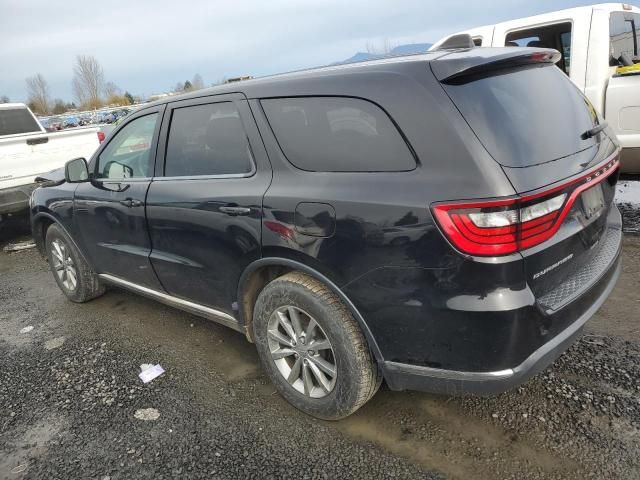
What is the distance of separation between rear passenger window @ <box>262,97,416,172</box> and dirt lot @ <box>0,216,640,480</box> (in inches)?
54.0

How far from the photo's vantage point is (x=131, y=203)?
3.41 metres

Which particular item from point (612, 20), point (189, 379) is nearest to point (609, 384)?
point (189, 379)

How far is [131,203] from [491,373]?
2570 millimetres

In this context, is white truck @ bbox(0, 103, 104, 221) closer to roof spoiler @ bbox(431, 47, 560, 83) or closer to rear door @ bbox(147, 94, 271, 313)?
rear door @ bbox(147, 94, 271, 313)

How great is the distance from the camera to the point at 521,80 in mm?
2311

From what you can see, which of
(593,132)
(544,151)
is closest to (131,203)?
(544,151)

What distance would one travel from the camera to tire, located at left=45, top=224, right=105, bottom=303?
4336 mm

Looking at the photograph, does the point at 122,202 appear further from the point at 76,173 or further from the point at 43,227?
the point at 43,227

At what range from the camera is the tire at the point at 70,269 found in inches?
171

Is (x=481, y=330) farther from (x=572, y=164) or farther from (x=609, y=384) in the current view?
(x=609, y=384)

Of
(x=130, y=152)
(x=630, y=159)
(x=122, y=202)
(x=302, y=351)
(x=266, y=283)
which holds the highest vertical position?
(x=130, y=152)

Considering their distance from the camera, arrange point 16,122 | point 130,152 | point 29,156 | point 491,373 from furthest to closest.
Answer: point 16,122, point 29,156, point 130,152, point 491,373

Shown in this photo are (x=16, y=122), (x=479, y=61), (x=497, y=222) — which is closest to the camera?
(x=497, y=222)

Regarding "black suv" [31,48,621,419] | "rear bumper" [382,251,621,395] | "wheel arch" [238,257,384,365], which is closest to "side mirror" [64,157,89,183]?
"black suv" [31,48,621,419]
